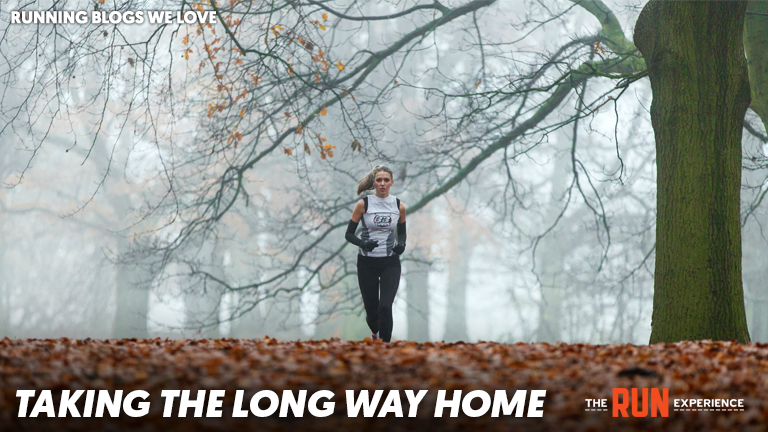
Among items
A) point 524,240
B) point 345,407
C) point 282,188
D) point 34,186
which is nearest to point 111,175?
point 34,186

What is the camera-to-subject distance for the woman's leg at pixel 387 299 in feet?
20.2

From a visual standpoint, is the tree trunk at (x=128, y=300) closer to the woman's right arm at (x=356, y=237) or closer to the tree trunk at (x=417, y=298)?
the tree trunk at (x=417, y=298)

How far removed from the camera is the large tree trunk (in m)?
6.13

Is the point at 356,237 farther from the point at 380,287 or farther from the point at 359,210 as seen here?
the point at 380,287

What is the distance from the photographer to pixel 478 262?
29.4m

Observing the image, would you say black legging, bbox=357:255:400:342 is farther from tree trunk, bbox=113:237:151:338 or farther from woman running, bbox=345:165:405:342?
tree trunk, bbox=113:237:151:338

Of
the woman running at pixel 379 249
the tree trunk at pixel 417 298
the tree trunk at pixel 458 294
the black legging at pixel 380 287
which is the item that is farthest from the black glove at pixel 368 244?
the tree trunk at pixel 458 294

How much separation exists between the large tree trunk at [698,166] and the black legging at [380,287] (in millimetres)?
2552

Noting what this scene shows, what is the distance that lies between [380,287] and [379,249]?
37cm

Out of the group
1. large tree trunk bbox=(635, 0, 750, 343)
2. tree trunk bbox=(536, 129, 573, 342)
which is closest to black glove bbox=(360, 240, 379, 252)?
large tree trunk bbox=(635, 0, 750, 343)

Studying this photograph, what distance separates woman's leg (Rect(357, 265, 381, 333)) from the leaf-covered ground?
4.64 feet

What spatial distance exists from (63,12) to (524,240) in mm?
20979

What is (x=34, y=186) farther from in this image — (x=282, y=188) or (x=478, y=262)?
(x=478, y=262)

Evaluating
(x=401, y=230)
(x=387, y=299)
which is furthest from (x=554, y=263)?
(x=387, y=299)
